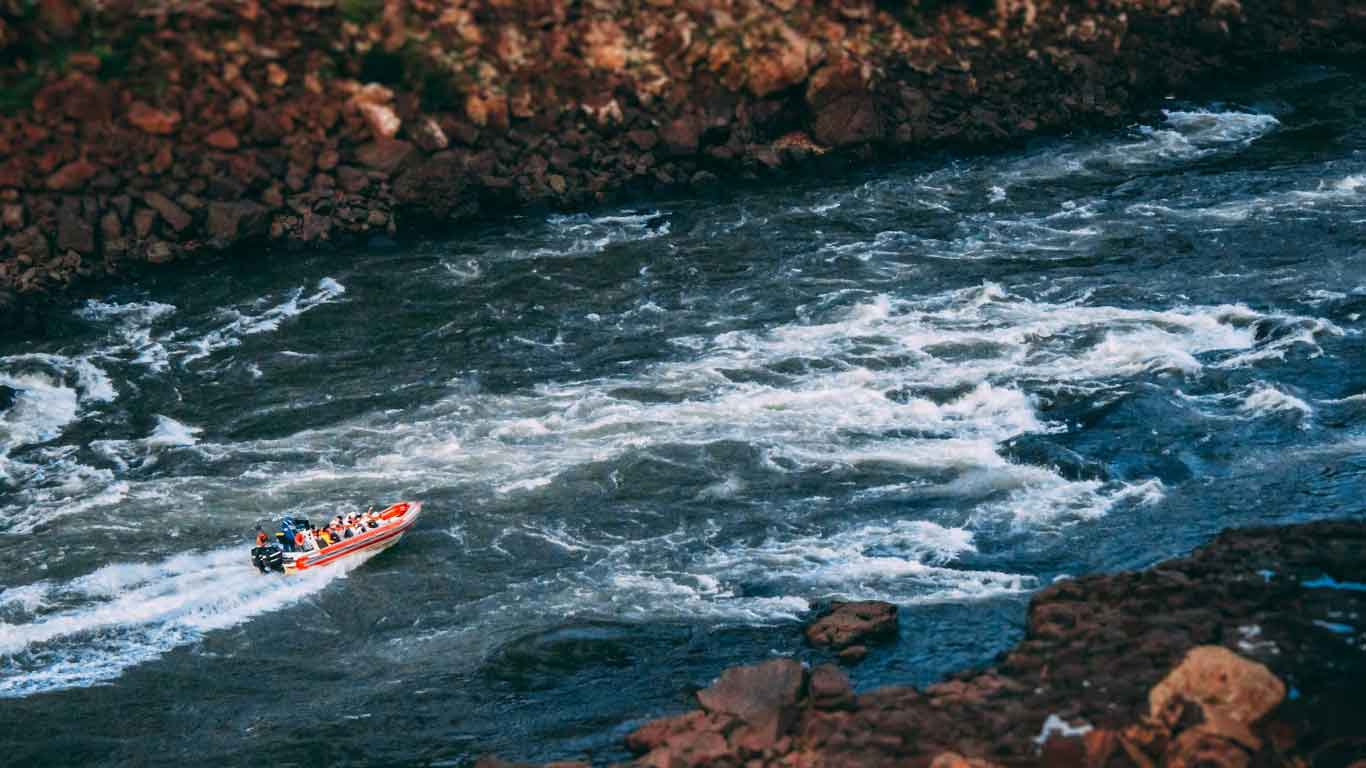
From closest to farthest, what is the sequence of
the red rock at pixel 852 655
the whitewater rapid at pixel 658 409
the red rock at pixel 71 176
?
the red rock at pixel 852 655
the whitewater rapid at pixel 658 409
the red rock at pixel 71 176

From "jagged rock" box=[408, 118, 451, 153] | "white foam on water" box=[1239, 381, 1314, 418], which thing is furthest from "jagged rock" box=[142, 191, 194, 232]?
"white foam on water" box=[1239, 381, 1314, 418]

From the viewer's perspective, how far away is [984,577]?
2922 cm

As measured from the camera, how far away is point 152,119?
46.7m

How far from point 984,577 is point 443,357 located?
16.7 meters

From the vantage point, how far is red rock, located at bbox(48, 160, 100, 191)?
45438 millimetres

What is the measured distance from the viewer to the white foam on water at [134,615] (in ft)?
96.6

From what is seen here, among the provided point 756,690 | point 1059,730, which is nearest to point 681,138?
point 756,690

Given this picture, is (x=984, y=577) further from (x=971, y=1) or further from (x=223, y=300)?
(x=971, y=1)

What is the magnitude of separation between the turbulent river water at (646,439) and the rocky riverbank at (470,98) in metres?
1.66

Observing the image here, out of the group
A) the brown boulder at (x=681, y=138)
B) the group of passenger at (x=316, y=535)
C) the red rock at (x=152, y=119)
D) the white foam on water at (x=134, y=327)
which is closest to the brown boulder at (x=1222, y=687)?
the group of passenger at (x=316, y=535)

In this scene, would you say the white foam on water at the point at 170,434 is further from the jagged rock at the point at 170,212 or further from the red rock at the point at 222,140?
the red rock at the point at 222,140

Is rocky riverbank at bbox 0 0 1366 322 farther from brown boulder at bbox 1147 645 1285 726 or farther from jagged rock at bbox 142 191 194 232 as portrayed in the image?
brown boulder at bbox 1147 645 1285 726

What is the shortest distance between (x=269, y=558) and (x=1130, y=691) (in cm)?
1659

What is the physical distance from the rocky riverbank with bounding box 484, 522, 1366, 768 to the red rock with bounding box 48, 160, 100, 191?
89.4 ft
